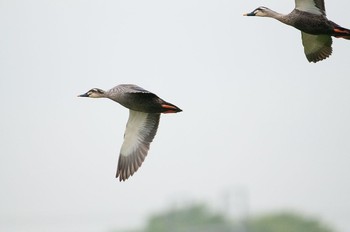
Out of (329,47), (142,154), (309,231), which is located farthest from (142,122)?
(309,231)

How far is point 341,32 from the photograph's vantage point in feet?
66.0

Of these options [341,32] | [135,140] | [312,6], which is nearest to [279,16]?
[312,6]

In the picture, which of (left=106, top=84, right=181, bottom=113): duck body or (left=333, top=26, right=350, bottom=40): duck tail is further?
(left=106, top=84, right=181, bottom=113): duck body

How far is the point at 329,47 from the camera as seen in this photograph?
2230 cm

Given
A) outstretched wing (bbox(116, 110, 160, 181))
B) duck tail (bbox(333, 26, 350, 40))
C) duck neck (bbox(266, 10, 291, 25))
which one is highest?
duck neck (bbox(266, 10, 291, 25))

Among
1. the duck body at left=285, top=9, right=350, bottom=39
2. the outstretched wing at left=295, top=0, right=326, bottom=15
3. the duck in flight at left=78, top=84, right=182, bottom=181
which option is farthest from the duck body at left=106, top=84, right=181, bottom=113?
the outstretched wing at left=295, top=0, right=326, bottom=15

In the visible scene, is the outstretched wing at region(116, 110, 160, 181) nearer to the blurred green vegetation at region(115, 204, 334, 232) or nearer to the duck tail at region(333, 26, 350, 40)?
the duck tail at region(333, 26, 350, 40)

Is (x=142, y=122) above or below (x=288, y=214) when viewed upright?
below

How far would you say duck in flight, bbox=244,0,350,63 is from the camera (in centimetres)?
2039

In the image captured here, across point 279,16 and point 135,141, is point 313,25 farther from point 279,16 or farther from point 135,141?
point 135,141

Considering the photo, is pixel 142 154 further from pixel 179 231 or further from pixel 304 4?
pixel 179 231

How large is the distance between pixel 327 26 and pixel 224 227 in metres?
25.7

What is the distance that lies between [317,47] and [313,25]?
73.1 inches

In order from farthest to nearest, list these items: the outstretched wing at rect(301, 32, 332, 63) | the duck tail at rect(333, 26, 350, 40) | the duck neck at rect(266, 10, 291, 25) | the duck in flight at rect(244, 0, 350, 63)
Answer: the outstretched wing at rect(301, 32, 332, 63) < the duck neck at rect(266, 10, 291, 25) < the duck in flight at rect(244, 0, 350, 63) < the duck tail at rect(333, 26, 350, 40)
